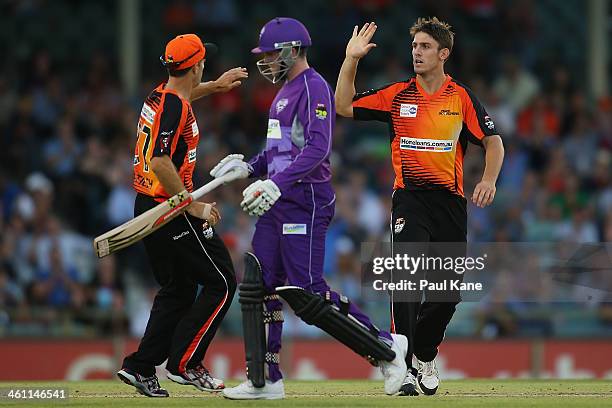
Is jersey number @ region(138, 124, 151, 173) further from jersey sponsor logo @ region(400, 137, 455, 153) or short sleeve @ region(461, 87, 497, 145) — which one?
short sleeve @ region(461, 87, 497, 145)

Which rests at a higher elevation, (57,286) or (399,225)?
(399,225)

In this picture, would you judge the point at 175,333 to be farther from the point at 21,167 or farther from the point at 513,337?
the point at 21,167

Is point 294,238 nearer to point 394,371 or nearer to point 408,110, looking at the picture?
point 394,371

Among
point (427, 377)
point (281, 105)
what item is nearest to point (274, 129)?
point (281, 105)

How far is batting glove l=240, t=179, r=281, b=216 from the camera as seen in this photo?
7.49 meters

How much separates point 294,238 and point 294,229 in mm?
54

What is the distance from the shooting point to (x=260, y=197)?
295 inches

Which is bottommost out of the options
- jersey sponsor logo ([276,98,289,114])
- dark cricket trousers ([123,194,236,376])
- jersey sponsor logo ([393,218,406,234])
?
dark cricket trousers ([123,194,236,376])

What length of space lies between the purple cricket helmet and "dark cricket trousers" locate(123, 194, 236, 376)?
1099 mm

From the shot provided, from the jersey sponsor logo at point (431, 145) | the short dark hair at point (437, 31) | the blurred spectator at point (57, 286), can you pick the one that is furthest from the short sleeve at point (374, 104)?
the blurred spectator at point (57, 286)

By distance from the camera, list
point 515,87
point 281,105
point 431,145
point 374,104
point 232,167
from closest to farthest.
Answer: point 281,105, point 232,167, point 431,145, point 374,104, point 515,87

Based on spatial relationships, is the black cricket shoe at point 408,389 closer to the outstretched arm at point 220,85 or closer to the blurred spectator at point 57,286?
Result: the outstretched arm at point 220,85

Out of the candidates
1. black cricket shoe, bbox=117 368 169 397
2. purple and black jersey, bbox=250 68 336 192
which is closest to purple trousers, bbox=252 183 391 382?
purple and black jersey, bbox=250 68 336 192

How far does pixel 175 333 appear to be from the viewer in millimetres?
8305
